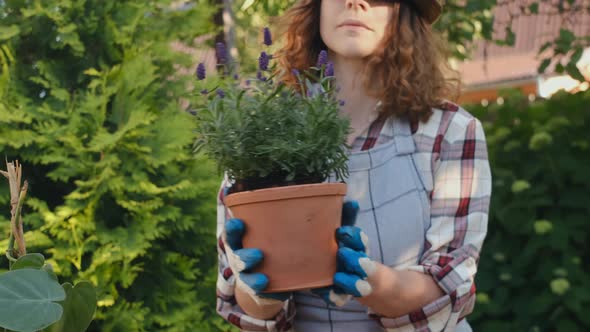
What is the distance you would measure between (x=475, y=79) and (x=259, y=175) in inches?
457

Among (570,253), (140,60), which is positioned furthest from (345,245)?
(570,253)

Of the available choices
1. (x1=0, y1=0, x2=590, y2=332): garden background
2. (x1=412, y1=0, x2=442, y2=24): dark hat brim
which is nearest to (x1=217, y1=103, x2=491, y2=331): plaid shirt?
(x1=412, y1=0, x2=442, y2=24): dark hat brim

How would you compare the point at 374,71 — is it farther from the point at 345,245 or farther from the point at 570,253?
the point at 570,253

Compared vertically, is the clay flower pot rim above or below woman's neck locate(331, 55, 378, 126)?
below

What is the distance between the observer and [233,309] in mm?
1867

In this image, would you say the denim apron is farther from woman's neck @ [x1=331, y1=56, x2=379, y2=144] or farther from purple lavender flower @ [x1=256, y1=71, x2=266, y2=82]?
purple lavender flower @ [x1=256, y1=71, x2=266, y2=82]

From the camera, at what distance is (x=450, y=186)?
1.79 meters

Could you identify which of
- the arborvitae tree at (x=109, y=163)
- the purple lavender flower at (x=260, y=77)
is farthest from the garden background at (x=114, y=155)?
the purple lavender flower at (x=260, y=77)

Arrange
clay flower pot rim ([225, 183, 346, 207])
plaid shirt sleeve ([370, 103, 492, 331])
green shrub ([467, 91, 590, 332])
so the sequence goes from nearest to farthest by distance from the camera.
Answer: clay flower pot rim ([225, 183, 346, 207]) < plaid shirt sleeve ([370, 103, 492, 331]) < green shrub ([467, 91, 590, 332])

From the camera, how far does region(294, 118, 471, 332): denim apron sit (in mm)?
1764

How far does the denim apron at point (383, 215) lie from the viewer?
176 centimetres

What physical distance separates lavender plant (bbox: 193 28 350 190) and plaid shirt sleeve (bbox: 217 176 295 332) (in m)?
0.36

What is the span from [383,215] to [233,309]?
41 centimetres

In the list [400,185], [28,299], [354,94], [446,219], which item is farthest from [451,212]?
[28,299]
